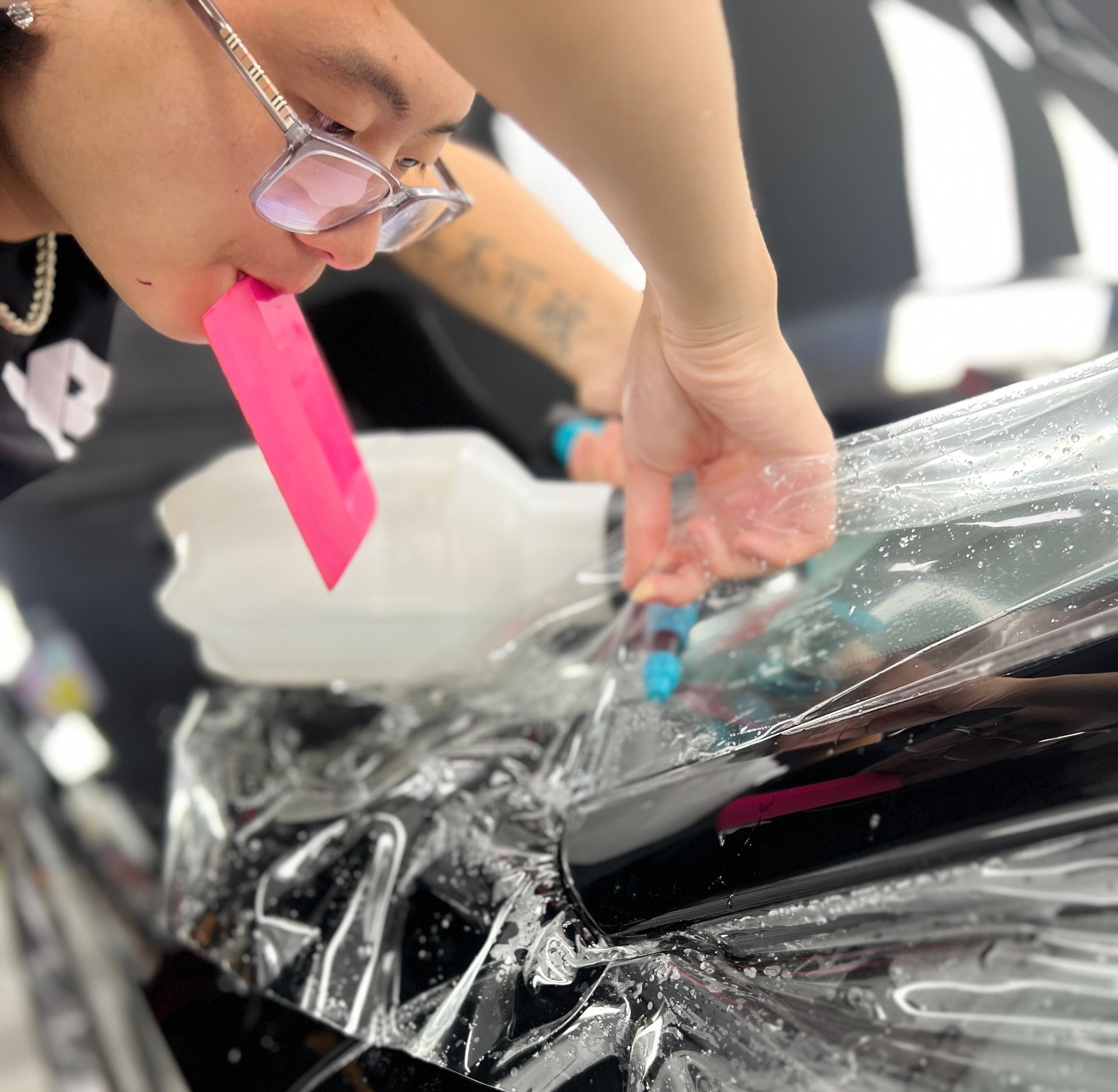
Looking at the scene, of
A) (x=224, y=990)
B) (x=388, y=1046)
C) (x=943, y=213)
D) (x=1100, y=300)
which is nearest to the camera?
(x=388, y=1046)

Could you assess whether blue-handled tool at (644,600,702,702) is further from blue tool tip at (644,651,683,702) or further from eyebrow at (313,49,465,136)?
eyebrow at (313,49,465,136)

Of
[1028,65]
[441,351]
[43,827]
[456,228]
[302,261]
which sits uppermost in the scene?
[1028,65]

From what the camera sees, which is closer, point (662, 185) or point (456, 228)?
point (662, 185)

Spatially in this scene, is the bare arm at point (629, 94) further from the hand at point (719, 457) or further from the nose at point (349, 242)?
the nose at point (349, 242)

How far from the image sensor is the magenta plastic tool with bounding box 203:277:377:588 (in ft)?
2.06

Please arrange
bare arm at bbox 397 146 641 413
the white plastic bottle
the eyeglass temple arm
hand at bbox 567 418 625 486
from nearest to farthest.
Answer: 1. the eyeglass temple arm
2. the white plastic bottle
3. hand at bbox 567 418 625 486
4. bare arm at bbox 397 146 641 413

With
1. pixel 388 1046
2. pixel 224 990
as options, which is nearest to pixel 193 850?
pixel 224 990

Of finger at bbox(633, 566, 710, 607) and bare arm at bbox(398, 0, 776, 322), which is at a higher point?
bare arm at bbox(398, 0, 776, 322)

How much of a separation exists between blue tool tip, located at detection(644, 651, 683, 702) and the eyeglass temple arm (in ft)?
1.38

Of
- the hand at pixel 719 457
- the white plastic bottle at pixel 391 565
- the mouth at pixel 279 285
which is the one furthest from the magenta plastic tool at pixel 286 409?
the hand at pixel 719 457

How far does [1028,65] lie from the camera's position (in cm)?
109

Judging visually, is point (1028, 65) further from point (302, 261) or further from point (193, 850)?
point (193, 850)

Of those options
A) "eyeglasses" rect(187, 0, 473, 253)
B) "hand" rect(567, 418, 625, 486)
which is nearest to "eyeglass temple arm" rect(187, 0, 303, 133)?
"eyeglasses" rect(187, 0, 473, 253)

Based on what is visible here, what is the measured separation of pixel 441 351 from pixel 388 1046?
778 mm
